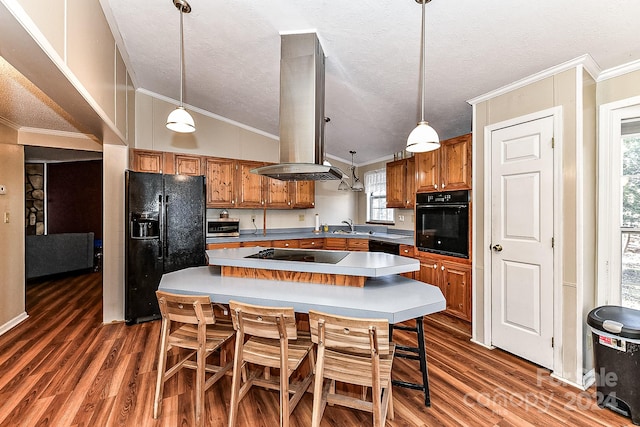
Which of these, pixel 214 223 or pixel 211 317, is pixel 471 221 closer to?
pixel 211 317

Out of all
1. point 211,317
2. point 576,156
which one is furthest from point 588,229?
point 211,317

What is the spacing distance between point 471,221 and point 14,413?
3962 mm

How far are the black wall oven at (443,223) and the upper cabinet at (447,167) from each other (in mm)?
93

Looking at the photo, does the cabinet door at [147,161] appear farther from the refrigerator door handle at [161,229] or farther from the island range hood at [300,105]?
the island range hood at [300,105]

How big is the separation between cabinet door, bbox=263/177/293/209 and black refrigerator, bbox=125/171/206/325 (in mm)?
1271

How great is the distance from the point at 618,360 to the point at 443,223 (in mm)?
1823

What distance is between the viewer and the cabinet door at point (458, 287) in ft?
10.8

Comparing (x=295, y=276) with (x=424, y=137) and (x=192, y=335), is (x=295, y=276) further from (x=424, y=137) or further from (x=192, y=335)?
(x=424, y=137)

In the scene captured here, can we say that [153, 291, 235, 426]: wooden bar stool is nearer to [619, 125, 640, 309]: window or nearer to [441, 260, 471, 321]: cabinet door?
[441, 260, 471, 321]: cabinet door

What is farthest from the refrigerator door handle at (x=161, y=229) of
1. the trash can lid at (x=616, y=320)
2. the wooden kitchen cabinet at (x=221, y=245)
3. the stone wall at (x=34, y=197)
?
the stone wall at (x=34, y=197)

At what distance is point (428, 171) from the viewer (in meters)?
3.70

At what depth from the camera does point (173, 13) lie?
2.49 m

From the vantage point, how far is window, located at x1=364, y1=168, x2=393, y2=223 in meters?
5.46

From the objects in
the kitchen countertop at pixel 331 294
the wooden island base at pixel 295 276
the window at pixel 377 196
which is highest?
the window at pixel 377 196
